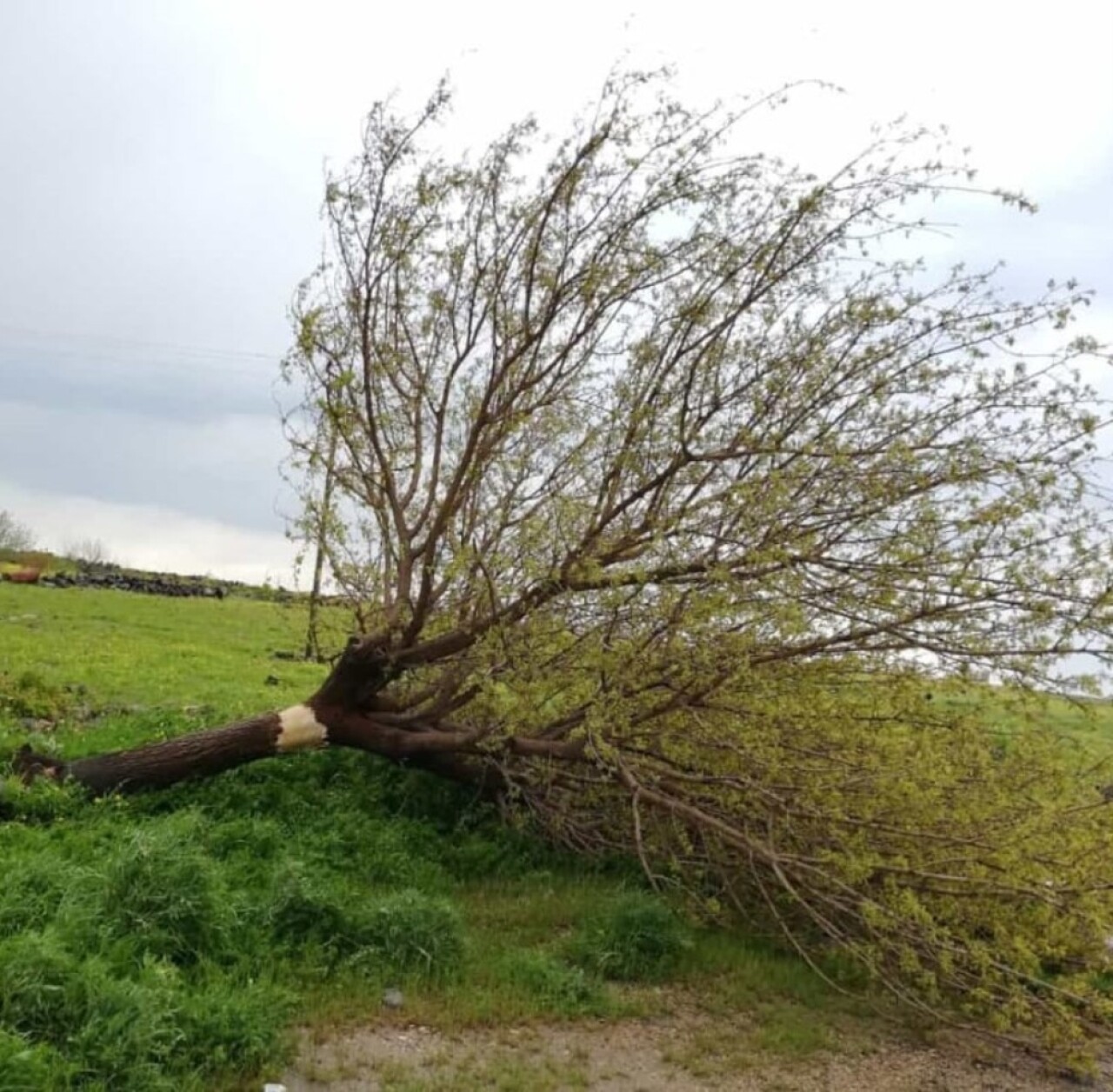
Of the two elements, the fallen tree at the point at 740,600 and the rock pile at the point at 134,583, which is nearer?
the fallen tree at the point at 740,600

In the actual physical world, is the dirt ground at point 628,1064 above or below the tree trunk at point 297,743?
below

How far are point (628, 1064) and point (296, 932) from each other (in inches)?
74.4

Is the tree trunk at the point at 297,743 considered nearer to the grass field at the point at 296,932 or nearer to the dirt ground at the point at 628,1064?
the grass field at the point at 296,932

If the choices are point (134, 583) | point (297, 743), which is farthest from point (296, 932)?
point (134, 583)

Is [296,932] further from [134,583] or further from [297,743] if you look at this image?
[134,583]

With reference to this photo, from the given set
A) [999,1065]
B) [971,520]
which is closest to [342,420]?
[971,520]

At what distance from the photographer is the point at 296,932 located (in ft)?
18.3

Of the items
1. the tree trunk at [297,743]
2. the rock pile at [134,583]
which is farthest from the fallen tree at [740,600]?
the rock pile at [134,583]

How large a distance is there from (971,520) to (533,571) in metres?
2.66

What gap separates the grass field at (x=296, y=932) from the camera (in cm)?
412

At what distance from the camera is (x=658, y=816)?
7.12m

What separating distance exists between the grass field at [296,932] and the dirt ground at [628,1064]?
0.40ft

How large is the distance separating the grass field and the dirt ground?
121mm

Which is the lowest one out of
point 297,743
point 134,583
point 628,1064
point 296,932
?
point 628,1064
